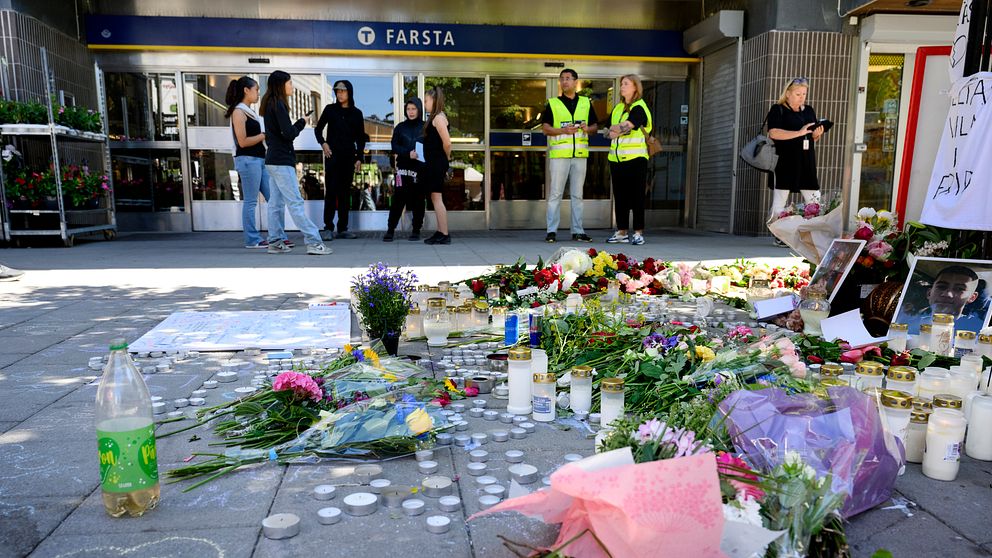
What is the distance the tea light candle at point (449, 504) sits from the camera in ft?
5.89

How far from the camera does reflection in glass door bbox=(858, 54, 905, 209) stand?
9.81 m

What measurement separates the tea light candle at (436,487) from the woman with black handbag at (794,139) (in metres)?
7.22

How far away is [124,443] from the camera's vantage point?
5.56ft

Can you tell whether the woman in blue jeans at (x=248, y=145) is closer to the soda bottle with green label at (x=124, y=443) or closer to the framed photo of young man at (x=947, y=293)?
the soda bottle with green label at (x=124, y=443)

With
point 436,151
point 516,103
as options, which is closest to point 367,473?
point 436,151

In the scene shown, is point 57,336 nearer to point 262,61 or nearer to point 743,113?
point 262,61

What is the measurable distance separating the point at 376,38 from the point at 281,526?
1041 cm

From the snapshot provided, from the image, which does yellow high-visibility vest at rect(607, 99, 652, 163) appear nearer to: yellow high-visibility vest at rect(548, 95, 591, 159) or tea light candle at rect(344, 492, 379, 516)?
yellow high-visibility vest at rect(548, 95, 591, 159)

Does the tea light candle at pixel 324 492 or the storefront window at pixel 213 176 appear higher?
the storefront window at pixel 213 176

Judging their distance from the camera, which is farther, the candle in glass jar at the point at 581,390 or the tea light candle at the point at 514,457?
the candle in glass jar at the point at 581,390

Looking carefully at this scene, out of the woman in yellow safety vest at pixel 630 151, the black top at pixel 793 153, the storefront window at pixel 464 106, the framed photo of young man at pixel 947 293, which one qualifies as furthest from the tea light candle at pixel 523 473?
the storefront window at pixel 464 106

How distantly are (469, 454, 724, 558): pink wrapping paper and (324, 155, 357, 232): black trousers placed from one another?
8450 millimetres

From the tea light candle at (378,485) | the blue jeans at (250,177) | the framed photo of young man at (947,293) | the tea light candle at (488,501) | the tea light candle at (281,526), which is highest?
the blue jeans at (250,177)

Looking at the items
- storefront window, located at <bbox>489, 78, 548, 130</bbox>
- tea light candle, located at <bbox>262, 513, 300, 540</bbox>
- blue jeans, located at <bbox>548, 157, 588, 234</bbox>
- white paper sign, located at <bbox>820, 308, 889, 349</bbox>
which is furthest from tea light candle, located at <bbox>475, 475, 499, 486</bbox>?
storefront window, located at <bbox>489, 78, 548, 130</bbox>
